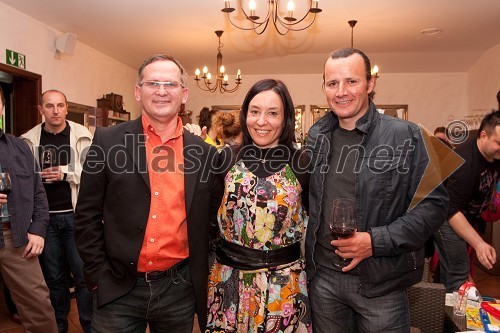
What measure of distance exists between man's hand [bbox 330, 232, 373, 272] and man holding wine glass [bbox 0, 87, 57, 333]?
202 cm

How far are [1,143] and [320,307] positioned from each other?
2187mm

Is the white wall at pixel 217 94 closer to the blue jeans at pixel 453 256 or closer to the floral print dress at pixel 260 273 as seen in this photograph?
the floral print dress at pixel 260 273

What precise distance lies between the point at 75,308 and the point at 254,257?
9.71 ft

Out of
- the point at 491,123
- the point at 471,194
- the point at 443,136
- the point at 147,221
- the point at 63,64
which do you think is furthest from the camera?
the point at 443,136

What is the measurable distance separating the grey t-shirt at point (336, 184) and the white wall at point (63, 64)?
414cm

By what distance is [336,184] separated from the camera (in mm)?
1864

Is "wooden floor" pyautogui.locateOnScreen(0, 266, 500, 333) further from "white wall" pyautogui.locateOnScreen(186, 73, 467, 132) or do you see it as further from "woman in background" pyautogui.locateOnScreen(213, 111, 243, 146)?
"white wall" pyautogui.locateOnScreen(186, 73, 467, 132)

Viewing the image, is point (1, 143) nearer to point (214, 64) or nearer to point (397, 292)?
point (397, 292)

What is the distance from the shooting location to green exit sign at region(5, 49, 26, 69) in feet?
15.1

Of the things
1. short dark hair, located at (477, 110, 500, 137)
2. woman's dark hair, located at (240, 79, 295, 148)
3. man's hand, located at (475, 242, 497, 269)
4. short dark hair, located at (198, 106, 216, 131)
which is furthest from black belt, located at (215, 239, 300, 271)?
short dark hair, located at (198, 106, 216, 131)

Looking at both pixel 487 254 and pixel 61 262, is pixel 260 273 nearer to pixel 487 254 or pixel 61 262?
pixel 487 254

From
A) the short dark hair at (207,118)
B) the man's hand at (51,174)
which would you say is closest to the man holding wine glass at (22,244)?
the man's hand at (51,174)

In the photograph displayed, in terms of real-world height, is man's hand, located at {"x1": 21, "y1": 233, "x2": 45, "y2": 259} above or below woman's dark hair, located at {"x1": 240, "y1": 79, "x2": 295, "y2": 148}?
below

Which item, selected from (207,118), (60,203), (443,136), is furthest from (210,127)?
(443,136)
